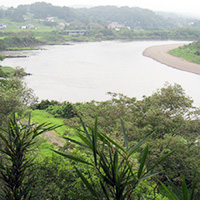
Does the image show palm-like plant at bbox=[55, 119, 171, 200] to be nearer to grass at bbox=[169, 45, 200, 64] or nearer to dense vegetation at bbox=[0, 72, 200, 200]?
dense vegetation at bbox=[0, 72, 200, 200]

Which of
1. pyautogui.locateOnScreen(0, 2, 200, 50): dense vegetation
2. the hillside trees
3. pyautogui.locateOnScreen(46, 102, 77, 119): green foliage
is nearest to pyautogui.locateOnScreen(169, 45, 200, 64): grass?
pyautogui.locateOnScreen(46, 102, 77, 119): green foliage

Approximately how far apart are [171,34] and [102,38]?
99.4 ft

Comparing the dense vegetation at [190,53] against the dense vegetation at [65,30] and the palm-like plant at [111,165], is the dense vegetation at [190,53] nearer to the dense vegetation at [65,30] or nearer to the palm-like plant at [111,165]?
the dense vegetation at [65,30]

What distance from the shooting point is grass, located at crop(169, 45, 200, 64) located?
5991 cm

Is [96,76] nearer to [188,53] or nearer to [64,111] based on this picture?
[64,111]

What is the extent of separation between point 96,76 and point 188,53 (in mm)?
27029

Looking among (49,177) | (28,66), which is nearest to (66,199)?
(49,177)

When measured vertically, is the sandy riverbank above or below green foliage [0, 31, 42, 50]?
below

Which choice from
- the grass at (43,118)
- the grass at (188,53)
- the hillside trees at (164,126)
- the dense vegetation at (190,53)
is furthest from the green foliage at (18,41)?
the hillside trees at (164,126)

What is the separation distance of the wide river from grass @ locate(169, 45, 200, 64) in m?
7.19

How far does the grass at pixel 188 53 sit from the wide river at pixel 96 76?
7188mm

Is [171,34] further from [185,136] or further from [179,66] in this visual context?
[185,136]

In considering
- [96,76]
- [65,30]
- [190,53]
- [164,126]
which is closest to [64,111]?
[164,126]

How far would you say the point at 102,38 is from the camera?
113m
